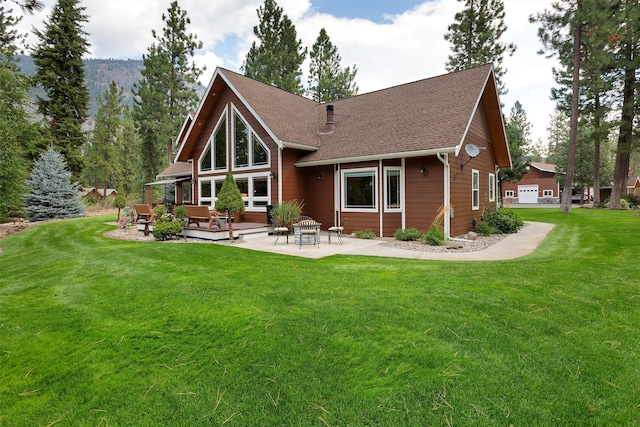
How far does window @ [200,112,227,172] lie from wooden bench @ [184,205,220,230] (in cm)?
373

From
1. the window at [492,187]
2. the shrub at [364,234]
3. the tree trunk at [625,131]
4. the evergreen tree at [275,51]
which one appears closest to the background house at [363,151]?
the window at [492,187]

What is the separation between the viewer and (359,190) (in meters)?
11.8

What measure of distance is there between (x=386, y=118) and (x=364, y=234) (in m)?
5.08

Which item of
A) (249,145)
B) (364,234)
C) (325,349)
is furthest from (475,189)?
(325,349)

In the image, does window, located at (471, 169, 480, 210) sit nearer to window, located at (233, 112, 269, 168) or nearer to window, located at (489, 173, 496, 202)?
window, located at (489, 173, 496, 202)

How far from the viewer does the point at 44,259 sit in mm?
7602

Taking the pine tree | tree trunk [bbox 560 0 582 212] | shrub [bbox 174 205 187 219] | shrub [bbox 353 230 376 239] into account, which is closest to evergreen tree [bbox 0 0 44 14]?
shrub [bbox 174 205 187 219]

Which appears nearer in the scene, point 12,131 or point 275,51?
point 12,131

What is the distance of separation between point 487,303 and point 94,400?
3928 mm

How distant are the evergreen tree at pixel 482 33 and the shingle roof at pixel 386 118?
14614mm

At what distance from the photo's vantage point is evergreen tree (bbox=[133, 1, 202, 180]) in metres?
26.3

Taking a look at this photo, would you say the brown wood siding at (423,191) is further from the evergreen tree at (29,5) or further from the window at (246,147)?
the evergreen tree at (29,5)

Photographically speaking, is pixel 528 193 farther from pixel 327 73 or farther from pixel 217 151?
pixel 217 151

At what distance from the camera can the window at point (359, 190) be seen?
11445 mm
